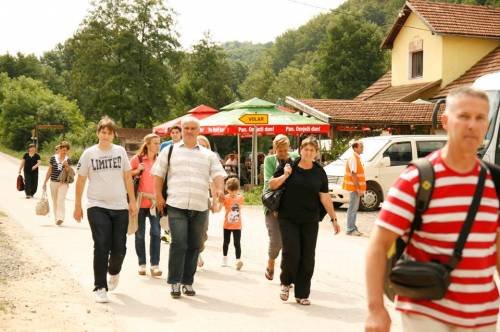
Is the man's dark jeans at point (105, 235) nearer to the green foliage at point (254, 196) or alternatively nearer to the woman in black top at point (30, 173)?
the green foliage at point (254, 196)

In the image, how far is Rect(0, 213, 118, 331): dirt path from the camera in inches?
263

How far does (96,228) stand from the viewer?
7.75 m

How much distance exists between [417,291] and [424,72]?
29.2 meters

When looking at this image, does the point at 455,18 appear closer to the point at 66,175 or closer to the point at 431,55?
the point at 431,55

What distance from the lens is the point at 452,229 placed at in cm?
308

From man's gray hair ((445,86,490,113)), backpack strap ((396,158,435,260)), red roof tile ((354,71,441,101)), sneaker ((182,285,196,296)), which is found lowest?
sneaker ((182,285,196,296))

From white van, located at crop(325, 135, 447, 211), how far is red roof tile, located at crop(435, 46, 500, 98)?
35.2ft

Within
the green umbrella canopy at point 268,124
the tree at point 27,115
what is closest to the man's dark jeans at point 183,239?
the green umbrella canopy at point 268,124

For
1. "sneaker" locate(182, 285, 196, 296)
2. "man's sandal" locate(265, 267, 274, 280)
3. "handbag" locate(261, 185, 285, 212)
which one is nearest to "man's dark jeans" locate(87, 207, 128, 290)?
"sneaker" locate(182, 285, 196, 296)

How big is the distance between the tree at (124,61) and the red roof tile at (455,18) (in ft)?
111

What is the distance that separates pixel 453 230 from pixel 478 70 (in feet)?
91.5

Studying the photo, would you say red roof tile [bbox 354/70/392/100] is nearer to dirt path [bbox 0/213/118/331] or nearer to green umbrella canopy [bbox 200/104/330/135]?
green umbrella canopy [bbox 200/104/330/135]

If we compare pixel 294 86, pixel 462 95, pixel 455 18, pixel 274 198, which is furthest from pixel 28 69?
pixel 462 95

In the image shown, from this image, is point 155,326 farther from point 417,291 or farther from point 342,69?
point 342,69
